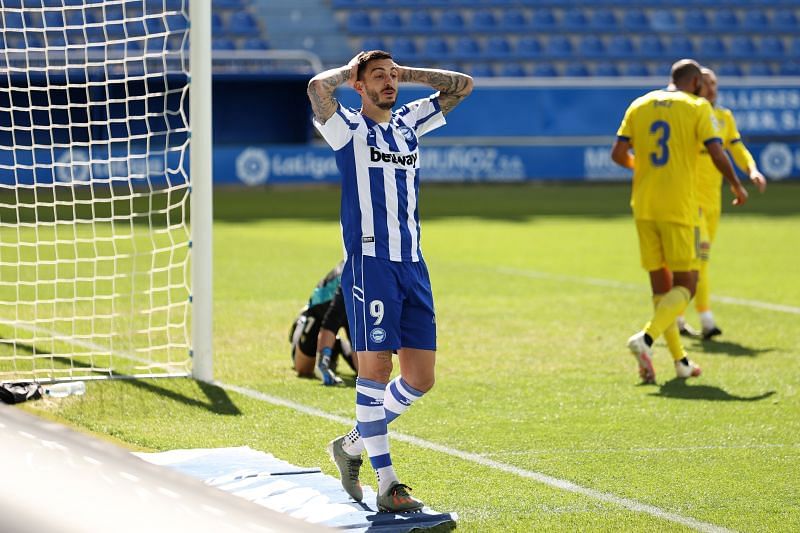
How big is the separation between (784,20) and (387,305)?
97.5 feet

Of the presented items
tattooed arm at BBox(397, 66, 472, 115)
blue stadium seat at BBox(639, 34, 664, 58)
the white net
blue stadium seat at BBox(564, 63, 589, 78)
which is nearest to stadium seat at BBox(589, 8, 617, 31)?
blue stadium seat at BBox(639, 34, 664, 58)

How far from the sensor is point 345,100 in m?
24.0

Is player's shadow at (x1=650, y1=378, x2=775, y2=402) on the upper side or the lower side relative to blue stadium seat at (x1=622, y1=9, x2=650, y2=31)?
lower

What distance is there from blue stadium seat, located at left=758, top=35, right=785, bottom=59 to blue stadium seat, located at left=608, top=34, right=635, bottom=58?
3.38 meters

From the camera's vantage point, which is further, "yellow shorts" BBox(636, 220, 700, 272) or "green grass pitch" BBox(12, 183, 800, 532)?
"yellow shorts" BBox(636, 220, 700, 272)

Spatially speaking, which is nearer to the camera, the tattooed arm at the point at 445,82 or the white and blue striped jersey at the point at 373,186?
the white and blue striped jersey at the point at 373,186

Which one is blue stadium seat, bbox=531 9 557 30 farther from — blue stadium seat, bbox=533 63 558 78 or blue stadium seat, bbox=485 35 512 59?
blue stadium seat, bbox=533 63 558 78

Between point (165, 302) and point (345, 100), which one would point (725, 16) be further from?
point (165, 302)

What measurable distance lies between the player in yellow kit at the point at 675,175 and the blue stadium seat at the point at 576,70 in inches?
852

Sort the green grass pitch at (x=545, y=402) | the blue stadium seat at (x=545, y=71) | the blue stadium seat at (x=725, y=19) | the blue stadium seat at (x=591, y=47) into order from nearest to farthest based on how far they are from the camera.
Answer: the green grass pitch at (x=545, y=402) < the blue stadium seat at (x=545, y=71) < the blue stadium seat at (x=591, y=47) < the blue stadium seat at (x=725, y=19)

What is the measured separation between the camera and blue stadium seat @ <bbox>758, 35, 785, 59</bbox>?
3042 centimetres

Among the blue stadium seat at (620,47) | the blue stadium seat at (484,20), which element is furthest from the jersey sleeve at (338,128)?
the blue stadium seat at (620,47)

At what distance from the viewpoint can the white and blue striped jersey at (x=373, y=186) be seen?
14.8ft

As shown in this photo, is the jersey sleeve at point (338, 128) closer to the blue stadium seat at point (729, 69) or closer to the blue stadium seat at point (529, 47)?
the blue stadium seat at point (529, 47)
